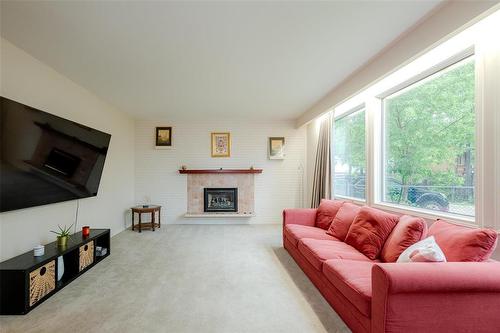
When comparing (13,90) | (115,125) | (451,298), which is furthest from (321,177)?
(13,90)

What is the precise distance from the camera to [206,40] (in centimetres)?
237

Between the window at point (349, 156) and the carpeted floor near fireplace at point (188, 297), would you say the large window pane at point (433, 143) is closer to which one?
the window at point (349, 156)

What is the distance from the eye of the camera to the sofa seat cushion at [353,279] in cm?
165

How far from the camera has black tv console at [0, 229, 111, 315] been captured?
207cm

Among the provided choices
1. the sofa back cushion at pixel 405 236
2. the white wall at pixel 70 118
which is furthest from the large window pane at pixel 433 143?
the white wall at pixel 70 118

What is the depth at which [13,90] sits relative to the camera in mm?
2488

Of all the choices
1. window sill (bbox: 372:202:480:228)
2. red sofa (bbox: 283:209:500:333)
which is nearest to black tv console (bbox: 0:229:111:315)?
red sofa (bbox: 283:209:500:333)

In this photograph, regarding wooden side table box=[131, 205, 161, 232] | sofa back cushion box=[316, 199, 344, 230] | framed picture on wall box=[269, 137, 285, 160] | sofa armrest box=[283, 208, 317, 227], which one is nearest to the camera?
sofa back cushion box=[316, 199, 344, 230]

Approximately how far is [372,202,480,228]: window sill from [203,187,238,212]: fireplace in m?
3.21

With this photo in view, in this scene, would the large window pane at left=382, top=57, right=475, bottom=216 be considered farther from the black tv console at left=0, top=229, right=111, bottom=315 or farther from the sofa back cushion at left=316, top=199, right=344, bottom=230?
the black tv console at left=0, top=229, right=111, bottom=315

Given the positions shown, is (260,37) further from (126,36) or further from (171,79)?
(171,79)

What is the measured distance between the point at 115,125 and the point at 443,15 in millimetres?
5100

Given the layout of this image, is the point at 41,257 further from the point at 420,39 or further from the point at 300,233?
the point at 420,39

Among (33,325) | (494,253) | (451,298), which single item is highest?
(494,253)
